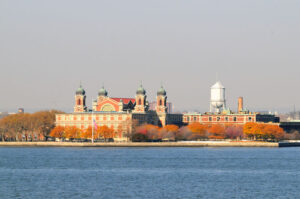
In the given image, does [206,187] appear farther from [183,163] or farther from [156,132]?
[156,132]

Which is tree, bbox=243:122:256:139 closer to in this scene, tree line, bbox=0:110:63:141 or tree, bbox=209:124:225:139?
tree, bbox=209:124:225:139

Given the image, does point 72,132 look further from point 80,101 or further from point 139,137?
point 80,101

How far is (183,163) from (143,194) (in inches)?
1340

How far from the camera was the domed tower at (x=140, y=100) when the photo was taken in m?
178

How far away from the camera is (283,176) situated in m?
78.5

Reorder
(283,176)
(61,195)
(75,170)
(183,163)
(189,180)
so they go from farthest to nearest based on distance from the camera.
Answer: (183,163) → (75,170) → (283,176) → (189,180) → (61,195)

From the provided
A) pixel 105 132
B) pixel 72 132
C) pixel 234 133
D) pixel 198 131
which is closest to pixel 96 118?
pixel 72 132

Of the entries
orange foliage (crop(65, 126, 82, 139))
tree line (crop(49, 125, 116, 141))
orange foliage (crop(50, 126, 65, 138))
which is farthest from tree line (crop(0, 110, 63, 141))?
orange foliage (crop(65, 126, 82, 139))

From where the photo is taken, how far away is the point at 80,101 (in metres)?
180

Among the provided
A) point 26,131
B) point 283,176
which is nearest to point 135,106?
point 26,131

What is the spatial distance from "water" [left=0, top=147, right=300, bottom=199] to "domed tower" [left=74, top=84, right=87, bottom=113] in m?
72.4

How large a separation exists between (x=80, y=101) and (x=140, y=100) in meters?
13.8

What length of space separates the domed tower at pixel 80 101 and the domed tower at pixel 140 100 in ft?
39.6

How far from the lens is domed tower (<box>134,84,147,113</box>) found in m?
178
